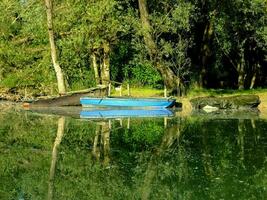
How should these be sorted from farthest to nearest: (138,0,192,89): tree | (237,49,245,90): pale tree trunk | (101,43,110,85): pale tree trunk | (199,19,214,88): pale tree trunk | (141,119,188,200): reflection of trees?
1. (237,49,245,90): pale tree trunk
2. (101,43,110,85): pale tree trunk
3. (199,19,214,88): pale tree trunk
4. (138,0,192,89): tree
5. (141,119,188,200): reflection of trees

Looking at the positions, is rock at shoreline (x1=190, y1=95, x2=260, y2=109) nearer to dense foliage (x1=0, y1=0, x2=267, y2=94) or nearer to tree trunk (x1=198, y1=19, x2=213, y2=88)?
dense foliage (x1=0, y1=0, x2=267, y2=94)

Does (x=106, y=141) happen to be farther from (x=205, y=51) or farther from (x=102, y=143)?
(x=205, y=51)

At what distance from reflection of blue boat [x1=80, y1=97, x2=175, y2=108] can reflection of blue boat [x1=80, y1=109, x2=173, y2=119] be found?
38 cm

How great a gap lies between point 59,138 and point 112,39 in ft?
59.5

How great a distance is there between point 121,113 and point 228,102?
6558mm

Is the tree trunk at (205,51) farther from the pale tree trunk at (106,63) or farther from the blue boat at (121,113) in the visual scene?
the blue boat at (121,113)

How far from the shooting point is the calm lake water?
1388cm

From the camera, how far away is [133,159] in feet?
59.4

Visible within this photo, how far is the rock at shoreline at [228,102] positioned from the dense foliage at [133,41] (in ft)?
11.5

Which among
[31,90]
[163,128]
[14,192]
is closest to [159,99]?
[163,128]

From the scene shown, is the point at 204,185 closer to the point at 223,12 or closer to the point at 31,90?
the point at 223,12

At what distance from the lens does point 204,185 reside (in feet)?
47.0

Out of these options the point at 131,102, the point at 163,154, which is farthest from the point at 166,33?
the point at 163,154

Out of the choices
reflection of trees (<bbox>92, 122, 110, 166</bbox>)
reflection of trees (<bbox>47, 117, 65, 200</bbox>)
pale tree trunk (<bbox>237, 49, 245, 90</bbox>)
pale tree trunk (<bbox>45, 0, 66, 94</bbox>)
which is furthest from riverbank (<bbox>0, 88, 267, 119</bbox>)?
reflection of trees (<bbox>92, 122, 110, 166</bbox>)
